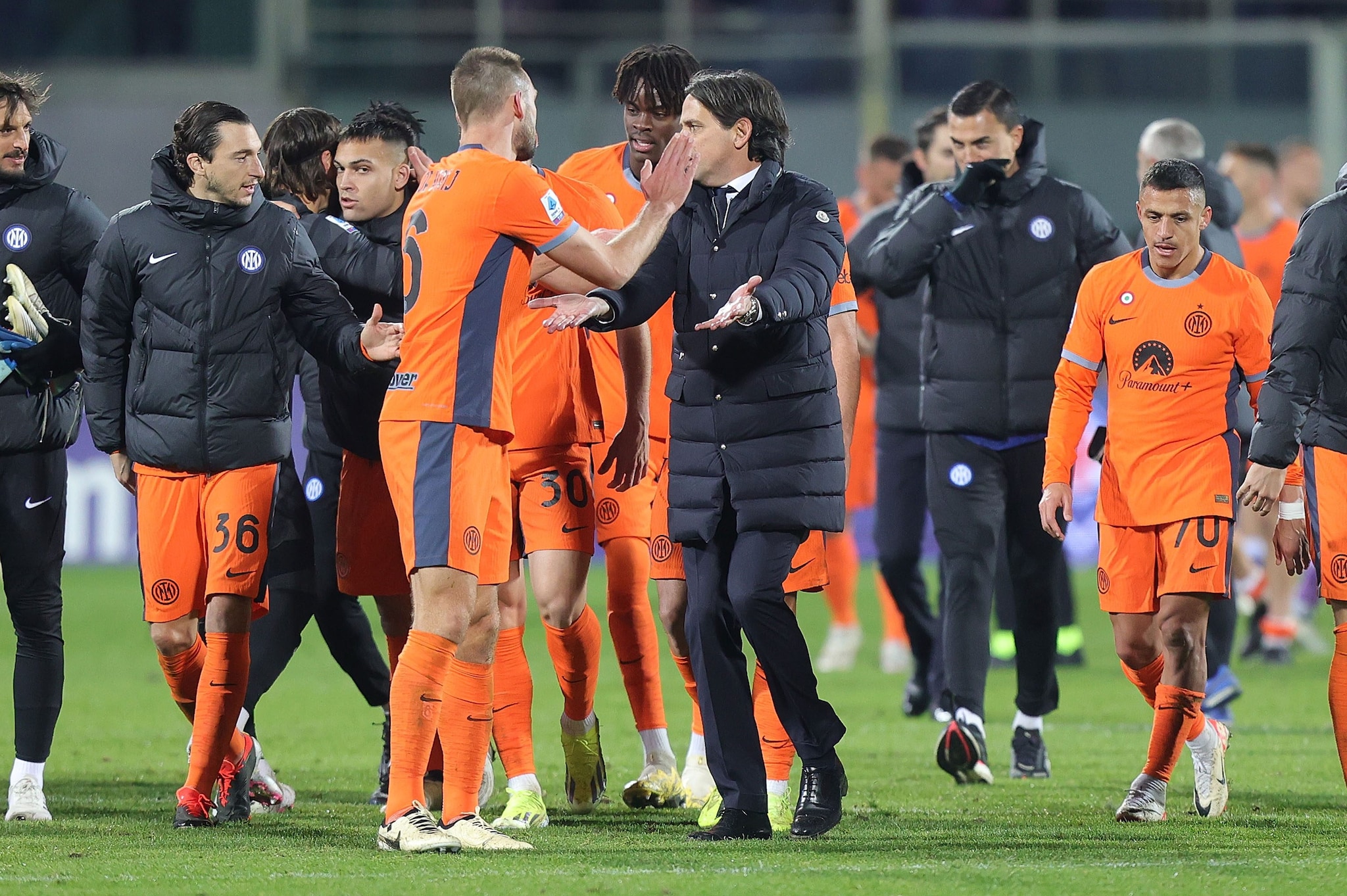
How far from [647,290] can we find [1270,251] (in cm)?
755

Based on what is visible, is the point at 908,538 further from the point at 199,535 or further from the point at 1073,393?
the point at 199,535

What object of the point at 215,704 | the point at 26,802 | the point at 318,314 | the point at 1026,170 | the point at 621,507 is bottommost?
the point at 26,802

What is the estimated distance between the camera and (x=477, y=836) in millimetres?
5383

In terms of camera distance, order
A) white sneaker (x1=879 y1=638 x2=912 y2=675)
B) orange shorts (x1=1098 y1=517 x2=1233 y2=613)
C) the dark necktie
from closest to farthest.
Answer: the dark necktie, orange shorts (x1=1098 y1=517 x2=1233 y2=613), white sneaker (x1=879 y1=638 x2=912 y2=675)

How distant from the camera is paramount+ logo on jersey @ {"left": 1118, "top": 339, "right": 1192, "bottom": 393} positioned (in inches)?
246

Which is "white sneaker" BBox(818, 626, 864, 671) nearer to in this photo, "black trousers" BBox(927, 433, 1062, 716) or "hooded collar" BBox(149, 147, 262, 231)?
"black trousers" BBox(927, 433, 1062, 716)

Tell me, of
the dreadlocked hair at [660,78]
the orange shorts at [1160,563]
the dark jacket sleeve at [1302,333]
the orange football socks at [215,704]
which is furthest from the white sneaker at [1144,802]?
the orange football socks at [215,704]

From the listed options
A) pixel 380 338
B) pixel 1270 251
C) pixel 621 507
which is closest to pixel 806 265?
pixel 380 338

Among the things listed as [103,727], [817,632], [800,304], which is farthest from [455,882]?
[817,632]

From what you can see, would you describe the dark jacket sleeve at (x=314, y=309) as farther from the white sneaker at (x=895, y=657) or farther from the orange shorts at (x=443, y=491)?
the white sneaker at (x=895, y=657)

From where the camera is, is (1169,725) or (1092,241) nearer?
(1169,725)

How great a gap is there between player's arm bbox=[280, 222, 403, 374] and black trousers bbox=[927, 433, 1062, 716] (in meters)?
2.54

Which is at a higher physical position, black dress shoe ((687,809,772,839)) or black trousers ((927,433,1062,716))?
black trousers ((927,433,1062,716))

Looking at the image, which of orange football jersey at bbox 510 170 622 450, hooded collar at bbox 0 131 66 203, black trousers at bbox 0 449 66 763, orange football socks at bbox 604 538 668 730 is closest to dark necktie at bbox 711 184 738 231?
orange football jersey at bbox 510 170 622 450
